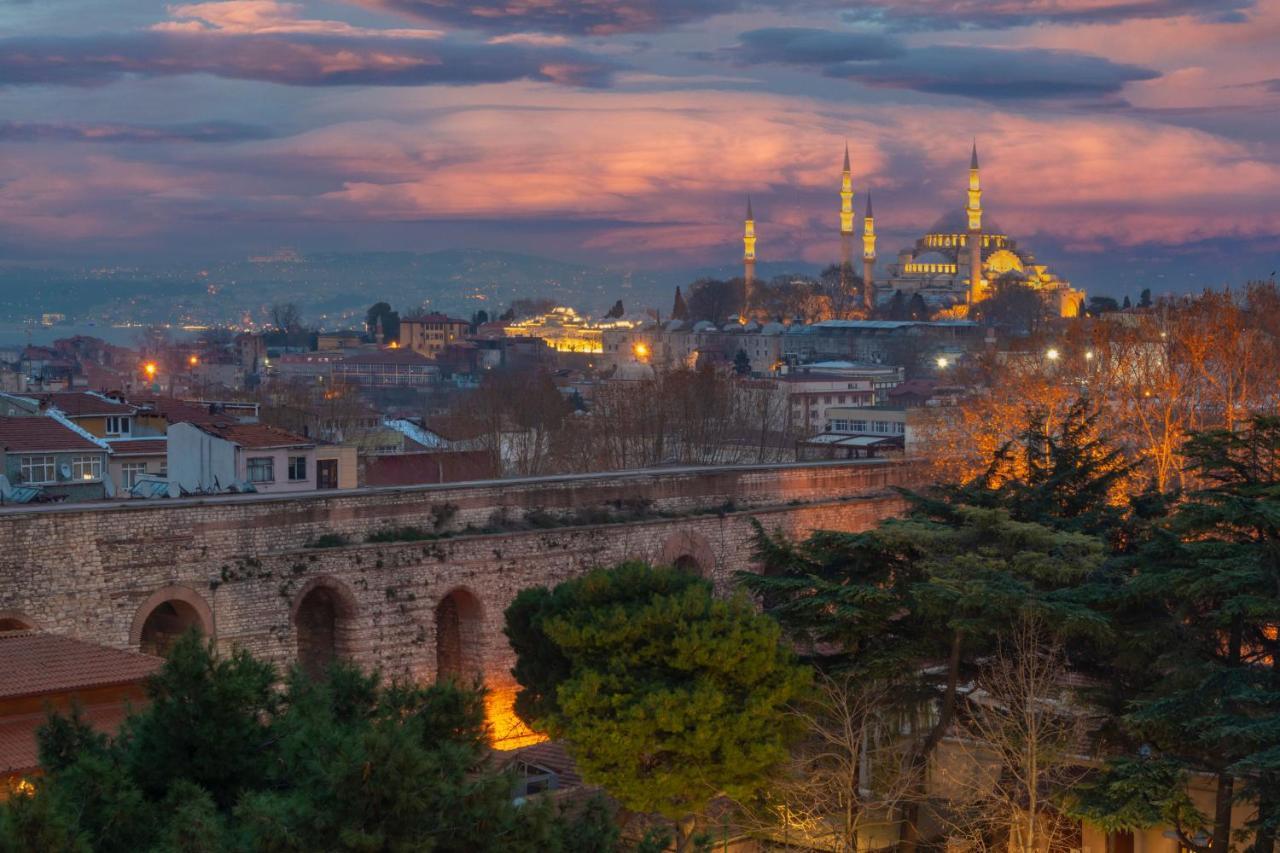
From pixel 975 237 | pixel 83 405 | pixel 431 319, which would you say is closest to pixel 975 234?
pixel 975 237

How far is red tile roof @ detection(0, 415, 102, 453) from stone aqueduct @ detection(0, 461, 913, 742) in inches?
345

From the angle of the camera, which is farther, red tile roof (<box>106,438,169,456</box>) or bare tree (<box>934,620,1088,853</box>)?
red tile roof (<box>106,438,169,456</box>)

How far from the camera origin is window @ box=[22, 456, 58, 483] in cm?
2734

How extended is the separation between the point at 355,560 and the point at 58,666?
6539mm

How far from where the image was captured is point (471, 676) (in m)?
21.6

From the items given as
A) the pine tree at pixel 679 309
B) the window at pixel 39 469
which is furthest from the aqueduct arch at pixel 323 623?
the pine tree at pixel 679 309

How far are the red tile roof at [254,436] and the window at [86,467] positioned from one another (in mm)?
1865

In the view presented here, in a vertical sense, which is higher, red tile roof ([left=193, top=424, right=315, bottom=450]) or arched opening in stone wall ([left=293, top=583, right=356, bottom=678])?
red tile roof ([left=193, top=424, right=315, bottom=450])

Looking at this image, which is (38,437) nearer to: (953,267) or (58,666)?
(58,666)

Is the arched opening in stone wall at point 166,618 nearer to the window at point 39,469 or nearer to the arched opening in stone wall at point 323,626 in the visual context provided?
the arched opening in stone wall at point 323,626

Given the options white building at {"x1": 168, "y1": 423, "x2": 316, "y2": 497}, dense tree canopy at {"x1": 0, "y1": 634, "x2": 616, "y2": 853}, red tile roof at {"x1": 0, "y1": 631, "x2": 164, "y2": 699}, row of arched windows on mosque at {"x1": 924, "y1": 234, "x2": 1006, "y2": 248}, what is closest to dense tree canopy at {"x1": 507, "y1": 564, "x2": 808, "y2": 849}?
red tile roof at {"x1": 0, "y1": 631, "x2": 164, "y2": 699}

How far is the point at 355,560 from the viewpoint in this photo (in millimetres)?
20719

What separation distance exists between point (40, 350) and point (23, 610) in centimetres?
10118

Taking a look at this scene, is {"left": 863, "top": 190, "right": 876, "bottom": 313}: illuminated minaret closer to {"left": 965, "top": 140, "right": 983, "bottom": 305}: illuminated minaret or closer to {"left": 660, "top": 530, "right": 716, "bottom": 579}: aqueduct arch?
{"left": 965, "top": 140, "right": 983, "bottom": 305}: illuminated minaret
